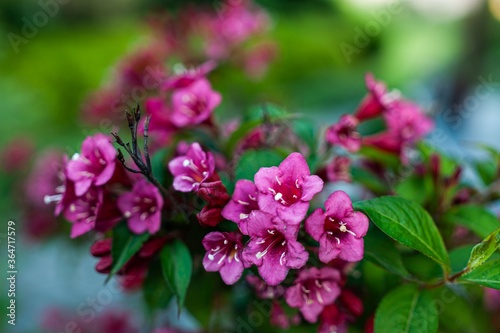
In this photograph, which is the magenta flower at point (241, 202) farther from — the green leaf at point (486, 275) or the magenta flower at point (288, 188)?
the green leaf at point (486, 275)

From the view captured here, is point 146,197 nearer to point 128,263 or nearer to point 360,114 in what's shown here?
point 128,263

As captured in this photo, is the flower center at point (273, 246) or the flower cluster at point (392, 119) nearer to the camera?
the flower center at point (273, 246)

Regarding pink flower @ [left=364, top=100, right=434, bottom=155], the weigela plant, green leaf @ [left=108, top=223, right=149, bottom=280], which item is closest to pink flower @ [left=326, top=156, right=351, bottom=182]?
the weigela plant

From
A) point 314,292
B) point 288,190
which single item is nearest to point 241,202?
point 288,190

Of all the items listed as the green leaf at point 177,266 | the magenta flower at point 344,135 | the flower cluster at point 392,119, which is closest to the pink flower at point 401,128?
the flower cluster at point 392,119

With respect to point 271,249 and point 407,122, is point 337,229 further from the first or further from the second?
point 407,122

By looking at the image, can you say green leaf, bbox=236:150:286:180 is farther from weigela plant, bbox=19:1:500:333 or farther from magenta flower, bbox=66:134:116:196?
magenta flower, bbox=66:134:116:196
